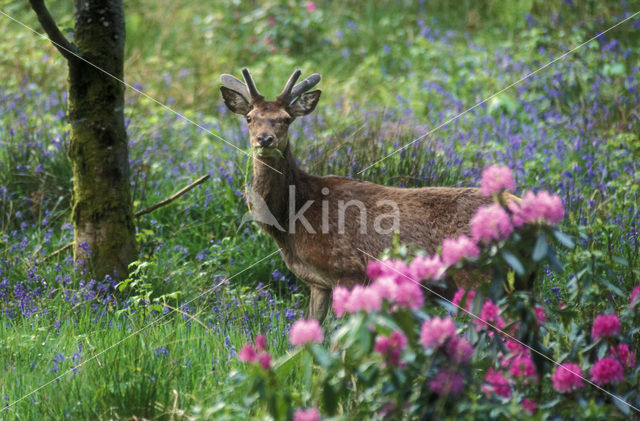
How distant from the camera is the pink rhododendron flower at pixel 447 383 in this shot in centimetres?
272

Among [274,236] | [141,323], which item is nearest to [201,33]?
[274,236]

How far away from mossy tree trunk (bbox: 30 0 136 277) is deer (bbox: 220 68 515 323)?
75 centimetres

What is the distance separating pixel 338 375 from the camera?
2.92m

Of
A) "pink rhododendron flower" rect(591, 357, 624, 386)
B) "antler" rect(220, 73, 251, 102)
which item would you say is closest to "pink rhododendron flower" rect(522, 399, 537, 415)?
"pink rhododendron flower" rect(591, 357, 624, 386)

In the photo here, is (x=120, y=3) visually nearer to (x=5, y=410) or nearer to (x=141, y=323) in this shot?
(x=141, y=323)

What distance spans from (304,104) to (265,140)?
684 millimetres

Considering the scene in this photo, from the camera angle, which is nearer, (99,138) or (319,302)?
(99,138)

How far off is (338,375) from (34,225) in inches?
144

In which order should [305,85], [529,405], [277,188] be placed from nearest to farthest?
[529,405] → [277,188] → [305,85]

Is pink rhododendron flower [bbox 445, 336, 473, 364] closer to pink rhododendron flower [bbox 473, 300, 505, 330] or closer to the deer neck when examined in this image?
pink rhododendron flower [bbox 473, 300, 505, 330]

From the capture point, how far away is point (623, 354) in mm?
3111

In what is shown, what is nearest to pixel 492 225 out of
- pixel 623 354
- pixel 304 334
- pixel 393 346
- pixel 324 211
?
pixel 393 346

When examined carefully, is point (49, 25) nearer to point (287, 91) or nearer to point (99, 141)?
point (99, 141)

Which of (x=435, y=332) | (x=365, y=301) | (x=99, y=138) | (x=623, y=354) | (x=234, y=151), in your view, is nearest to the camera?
(x=365, y=301)
